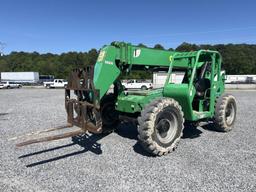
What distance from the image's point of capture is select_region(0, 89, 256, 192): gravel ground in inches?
200

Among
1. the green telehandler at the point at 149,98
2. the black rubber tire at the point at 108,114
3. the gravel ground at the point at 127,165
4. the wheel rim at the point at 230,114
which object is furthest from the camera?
the wheel rim at the point at 230,114

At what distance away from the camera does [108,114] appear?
8.77m

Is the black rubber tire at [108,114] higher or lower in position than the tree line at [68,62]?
lower

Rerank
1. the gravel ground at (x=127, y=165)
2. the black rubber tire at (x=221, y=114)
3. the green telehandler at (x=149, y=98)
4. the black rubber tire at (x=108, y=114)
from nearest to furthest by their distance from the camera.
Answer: the gravel ground at (x=127, y=165) → the green telehandler at (x=149, y=98) → the black rubber tire at (x=108, y=114) → the black rubber tire at (x=221, y=114)

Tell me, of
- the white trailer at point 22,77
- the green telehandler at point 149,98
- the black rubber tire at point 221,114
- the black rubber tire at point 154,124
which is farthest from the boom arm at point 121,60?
the white trailer at point 22,77

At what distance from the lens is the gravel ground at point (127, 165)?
16.6 ft

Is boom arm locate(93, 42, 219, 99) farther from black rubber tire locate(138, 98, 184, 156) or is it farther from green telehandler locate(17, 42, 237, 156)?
black rubber tire locate(138, 98, 184, 156)

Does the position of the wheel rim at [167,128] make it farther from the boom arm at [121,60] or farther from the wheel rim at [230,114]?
the wheel rim at [230,114]

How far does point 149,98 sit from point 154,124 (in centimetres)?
127

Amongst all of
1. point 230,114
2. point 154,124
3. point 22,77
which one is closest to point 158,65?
point 154,124

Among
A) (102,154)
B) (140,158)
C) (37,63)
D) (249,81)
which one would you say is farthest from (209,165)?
(37,63)

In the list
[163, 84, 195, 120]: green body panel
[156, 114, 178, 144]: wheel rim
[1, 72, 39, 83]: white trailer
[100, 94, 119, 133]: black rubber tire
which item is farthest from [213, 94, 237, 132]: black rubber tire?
[1, 72, 39, 83]: white trailer

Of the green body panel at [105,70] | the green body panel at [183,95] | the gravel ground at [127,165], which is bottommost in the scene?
the gravel ground at [127,165]

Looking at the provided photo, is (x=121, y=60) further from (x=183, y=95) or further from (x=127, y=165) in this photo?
(x=127, y=165)
